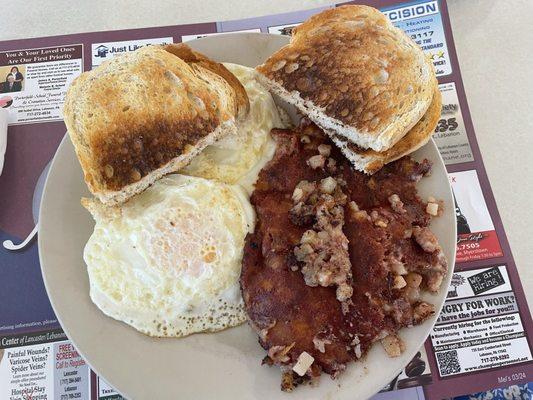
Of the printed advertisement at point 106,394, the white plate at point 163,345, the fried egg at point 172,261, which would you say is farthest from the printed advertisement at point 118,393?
the fried egg at point 172,261

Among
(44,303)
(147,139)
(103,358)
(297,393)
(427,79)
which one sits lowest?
(297,393)

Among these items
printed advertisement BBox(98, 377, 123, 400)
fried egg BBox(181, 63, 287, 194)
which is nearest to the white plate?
printed advertisement BBox(98, 377, 123, 400)

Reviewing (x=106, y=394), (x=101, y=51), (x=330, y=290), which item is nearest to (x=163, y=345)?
(x=106, y=394)

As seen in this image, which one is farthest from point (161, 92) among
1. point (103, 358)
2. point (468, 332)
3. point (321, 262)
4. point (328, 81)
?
point (468, 332)

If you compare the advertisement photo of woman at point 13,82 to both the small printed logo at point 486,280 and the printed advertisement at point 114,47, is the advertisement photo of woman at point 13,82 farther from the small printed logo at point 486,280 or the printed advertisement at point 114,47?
the small printed logo at point 486,280

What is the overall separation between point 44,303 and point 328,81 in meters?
1.68

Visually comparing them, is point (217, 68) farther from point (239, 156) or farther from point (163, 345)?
point (163, 345)

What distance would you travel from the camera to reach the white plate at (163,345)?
1730mm

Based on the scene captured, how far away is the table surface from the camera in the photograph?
246 centimetres

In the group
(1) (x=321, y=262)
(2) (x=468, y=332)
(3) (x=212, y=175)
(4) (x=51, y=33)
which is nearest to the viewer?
(1) (x=321, y=262)

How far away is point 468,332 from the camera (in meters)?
2.12

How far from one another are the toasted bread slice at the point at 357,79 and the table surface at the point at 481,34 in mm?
797

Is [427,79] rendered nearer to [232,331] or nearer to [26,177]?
[232,331]

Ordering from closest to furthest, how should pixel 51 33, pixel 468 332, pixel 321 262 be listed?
pixel 321 262 → pixel 468 332 → pixel 51 33
